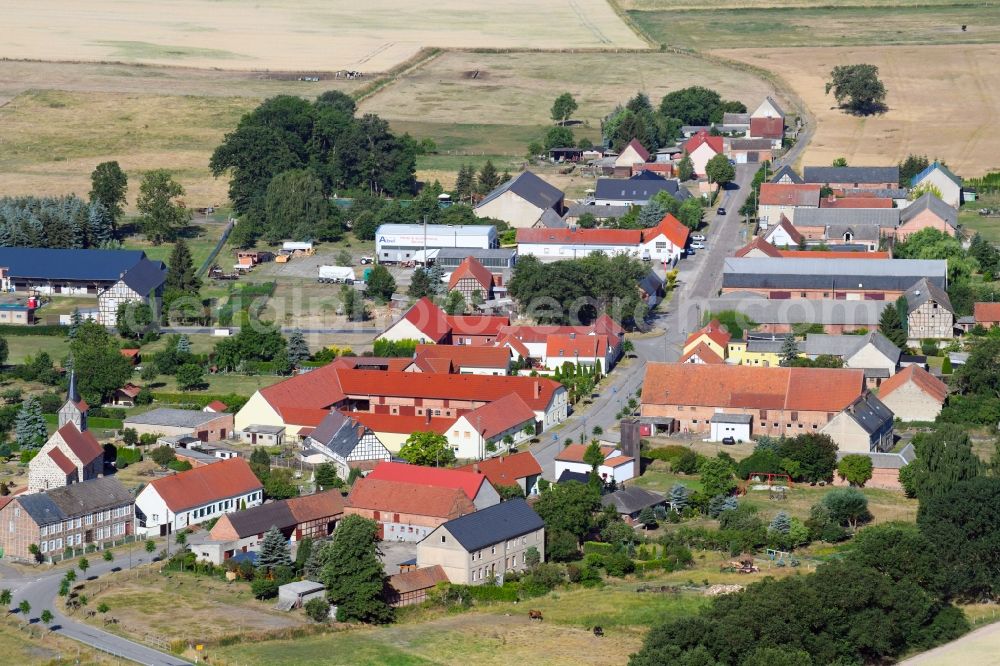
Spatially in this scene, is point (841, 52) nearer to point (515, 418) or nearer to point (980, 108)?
point (980, 108)

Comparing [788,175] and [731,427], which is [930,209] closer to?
[788,175]

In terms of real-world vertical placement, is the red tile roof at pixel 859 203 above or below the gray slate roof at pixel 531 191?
below

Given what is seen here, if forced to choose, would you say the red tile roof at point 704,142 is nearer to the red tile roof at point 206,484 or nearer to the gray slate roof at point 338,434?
the gray slate roof at point 338,434

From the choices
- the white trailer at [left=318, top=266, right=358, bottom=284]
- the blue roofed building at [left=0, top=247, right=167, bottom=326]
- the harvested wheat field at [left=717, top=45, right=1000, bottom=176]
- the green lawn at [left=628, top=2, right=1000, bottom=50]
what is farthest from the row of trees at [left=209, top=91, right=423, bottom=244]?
the green lawn at [left=628, top=2, right=1000, bottom=50]

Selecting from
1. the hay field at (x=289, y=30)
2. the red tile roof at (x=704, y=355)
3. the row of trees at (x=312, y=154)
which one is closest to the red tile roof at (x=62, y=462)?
the red tile roof at (x=704, y=355)

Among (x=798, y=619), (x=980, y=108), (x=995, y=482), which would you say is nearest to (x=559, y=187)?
(x=980, y=108)
